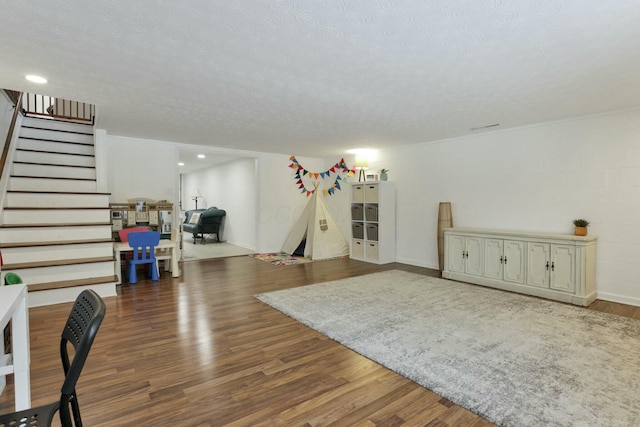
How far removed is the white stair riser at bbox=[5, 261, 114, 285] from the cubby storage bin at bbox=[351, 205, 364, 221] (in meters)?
4.16

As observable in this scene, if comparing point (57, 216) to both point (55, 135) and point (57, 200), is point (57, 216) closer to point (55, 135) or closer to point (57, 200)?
point (57, 200)

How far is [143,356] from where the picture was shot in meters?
2.41

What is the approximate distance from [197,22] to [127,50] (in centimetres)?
74

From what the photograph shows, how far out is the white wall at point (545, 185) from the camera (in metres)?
3.67

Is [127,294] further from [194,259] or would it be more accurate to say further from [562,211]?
[562,211]

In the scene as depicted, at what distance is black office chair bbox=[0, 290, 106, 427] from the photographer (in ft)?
3.04

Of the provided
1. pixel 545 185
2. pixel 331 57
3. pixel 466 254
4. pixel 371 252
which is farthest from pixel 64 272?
pixel 545 185

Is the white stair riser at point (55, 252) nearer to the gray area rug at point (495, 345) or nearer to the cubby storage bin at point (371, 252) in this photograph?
the gray area rug at point (495, 345)

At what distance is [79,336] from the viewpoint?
1.14m

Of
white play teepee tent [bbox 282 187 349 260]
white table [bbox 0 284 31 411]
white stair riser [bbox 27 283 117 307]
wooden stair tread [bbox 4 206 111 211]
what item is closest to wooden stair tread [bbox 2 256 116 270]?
white stair riser [bbox 27 283 117 307]

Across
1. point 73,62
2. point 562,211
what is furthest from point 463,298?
point 73,62

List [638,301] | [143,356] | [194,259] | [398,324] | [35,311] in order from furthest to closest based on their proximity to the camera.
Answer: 1. [194,259]
2. [638,301]
3. [35,311]
4. [398,324]
5. [143,356]

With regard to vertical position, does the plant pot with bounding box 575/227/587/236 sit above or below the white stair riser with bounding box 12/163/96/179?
below

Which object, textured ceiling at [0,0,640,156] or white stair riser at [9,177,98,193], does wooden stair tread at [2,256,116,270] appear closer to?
white stair riser at [9,177,98,193]
